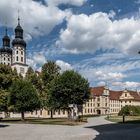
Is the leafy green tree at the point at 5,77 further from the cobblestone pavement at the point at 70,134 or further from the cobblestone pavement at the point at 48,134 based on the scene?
the cobblestone pavement at the point at 48,134

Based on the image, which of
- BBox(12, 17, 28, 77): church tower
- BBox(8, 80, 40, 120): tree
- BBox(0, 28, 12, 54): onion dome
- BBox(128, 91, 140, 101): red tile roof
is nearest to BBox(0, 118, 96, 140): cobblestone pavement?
BBox(8, 80, 40, 120): tree

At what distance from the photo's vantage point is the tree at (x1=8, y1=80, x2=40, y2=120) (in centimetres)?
6681

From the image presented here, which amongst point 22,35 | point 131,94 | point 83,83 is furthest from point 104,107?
point 83,83

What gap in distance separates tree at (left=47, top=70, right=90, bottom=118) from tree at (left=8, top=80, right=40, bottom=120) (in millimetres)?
4441

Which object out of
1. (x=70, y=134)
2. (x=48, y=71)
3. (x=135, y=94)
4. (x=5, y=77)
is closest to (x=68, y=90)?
(x=5, y=77)

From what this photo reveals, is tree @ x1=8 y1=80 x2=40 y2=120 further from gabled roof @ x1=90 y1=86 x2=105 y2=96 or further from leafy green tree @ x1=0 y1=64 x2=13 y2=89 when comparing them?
gabled roof @ x1=90 y1=86 x2=105 y2=96

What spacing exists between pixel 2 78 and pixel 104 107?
285 feet

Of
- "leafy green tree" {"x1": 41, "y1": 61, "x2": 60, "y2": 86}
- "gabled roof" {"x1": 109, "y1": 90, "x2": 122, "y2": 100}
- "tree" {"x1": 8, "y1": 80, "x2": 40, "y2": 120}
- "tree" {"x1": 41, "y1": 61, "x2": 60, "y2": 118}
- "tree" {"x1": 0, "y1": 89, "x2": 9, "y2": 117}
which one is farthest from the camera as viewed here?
"gabled roof" {"x1": 109, "y1": 90, "x2": 122, "y2": 100}

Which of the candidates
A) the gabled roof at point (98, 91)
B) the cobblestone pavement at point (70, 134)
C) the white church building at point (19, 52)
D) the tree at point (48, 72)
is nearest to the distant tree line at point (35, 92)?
the tree at point (48, 72)

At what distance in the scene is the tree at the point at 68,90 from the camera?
7006 centimetres

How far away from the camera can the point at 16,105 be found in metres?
66.8

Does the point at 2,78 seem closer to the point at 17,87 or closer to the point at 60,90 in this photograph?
the point at 17,87

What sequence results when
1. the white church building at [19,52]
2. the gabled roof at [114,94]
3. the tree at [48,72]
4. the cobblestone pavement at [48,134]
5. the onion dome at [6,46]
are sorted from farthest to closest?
the gabled roof at [114,94]
the onion dome at [6,46]
the white church building at [19,52]
the tree at [48,72]
the cobblestone pavement at [48,134]

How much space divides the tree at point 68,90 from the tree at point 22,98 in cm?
444
